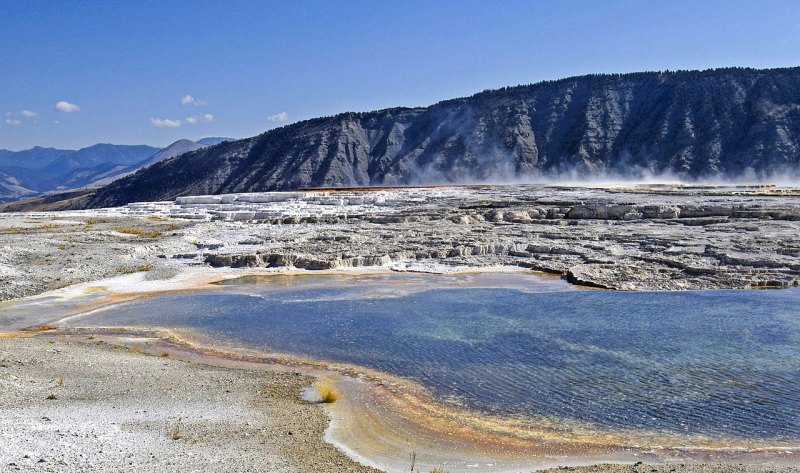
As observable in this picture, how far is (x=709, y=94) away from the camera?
76.7 m

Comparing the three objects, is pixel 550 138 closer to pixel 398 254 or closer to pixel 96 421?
pixel 398 254

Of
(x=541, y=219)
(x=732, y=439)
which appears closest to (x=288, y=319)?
(x=732, y=439)

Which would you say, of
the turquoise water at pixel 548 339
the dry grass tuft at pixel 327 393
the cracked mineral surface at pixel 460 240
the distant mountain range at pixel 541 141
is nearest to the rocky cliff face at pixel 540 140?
the distant mountain range at pixel 541 141

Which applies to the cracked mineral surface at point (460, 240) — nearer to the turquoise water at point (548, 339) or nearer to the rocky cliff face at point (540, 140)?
the turquoise water at point (548, 339)

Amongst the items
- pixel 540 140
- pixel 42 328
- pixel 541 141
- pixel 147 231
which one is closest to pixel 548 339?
pixel 42 328

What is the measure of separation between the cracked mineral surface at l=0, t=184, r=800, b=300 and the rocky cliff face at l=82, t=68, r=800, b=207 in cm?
3328

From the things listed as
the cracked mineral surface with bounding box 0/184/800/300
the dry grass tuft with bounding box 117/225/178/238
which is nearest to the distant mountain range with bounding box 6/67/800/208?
the cracked mineral surface with bounding box 0/184/800/300

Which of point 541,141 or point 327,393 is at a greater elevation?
point 541,141

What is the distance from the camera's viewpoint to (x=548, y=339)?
1218 centimetres

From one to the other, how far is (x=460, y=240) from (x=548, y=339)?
12704mm

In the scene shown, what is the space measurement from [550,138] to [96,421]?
262 ft

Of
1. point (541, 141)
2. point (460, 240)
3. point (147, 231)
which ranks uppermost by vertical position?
point (541, 141)

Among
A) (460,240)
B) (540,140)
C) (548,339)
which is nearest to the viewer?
(548,339)

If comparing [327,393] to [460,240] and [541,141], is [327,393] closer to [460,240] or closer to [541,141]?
[460,240]
